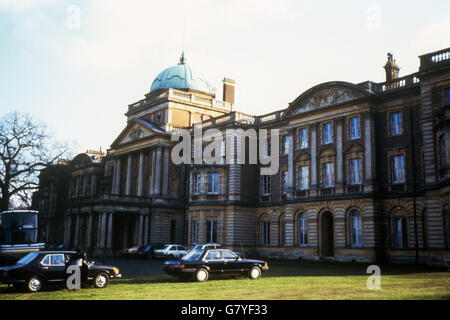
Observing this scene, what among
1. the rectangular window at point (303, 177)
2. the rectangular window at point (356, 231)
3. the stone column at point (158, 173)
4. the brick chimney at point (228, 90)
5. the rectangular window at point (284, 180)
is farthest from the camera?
the brick chimney at point (228, 90)

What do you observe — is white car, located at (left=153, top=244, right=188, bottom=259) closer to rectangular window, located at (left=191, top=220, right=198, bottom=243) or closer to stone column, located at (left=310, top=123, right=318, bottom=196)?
rectangular window, located at (left=191, top=220, right=198, bottom=243)

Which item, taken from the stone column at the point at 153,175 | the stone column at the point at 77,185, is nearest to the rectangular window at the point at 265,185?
the stone column at the point at 153,175

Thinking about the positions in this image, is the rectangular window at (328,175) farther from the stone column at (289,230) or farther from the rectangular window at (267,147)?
the rectangular window at (267,147)

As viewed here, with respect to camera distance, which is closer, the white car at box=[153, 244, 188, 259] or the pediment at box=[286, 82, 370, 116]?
the pediment at box=[286, 82, 370, 116]

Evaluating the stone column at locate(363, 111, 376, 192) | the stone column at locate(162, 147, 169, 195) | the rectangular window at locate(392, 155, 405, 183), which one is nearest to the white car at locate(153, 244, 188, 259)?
the stone column at locate(162, 147, 169, 195)

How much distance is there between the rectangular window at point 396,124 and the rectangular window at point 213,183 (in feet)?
60.7

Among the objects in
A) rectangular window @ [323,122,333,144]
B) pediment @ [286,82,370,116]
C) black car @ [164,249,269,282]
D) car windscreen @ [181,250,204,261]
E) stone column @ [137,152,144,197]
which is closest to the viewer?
black car @ [164,249,269,282]

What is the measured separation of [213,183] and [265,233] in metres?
7.39

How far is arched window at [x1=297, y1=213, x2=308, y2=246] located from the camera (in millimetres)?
40688

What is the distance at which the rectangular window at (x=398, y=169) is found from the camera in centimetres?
3519

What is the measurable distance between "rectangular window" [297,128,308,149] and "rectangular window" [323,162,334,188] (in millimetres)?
3098

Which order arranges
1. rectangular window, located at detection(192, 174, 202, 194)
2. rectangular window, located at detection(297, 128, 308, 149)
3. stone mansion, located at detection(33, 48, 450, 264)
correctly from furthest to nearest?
rectangular window, located at detection(192, 174, 202, 194) < rectangular window, located at detection(297, 128, 308, 149) < stone mansion, located at detection(33, 48, 450, 264)
